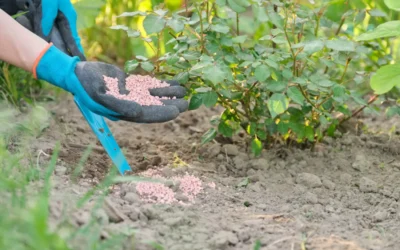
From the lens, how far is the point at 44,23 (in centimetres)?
224

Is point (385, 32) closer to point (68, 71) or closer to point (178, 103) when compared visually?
point (178, 103)

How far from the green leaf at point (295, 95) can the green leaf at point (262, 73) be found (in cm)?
12

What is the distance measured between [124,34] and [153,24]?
1341 millimetres

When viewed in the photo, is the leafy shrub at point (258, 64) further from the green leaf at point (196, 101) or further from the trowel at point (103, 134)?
the trowel at point (103, 134)

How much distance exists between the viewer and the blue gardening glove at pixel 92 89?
197 centimetres

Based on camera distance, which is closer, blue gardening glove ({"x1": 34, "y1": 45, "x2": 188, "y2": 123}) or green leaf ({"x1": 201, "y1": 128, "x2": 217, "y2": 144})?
blue gardening glove ({"x1": 34, "y1": 45, "x2": 188, "y2": 123})

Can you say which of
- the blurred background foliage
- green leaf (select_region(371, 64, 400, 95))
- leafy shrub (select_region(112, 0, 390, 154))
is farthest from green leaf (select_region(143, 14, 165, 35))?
green leaf (select_region(371, 64, 400, 95))

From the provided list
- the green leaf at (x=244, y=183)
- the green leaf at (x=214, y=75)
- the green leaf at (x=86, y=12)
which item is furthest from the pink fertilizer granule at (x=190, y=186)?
the green leaf at (x=86, y=12)

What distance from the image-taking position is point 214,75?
1901 millimetres

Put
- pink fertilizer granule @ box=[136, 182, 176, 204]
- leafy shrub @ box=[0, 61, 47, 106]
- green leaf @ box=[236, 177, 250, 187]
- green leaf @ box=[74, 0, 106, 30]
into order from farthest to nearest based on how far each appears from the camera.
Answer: green leaf @ box=[74, 0, 106, 30] → leafy shrub @ box=[0, 61, 47, 106] → green leaf @ box=[236, 177, 250, 187] → pink fertilizer granule @ box=[136, 182, 176, 204]

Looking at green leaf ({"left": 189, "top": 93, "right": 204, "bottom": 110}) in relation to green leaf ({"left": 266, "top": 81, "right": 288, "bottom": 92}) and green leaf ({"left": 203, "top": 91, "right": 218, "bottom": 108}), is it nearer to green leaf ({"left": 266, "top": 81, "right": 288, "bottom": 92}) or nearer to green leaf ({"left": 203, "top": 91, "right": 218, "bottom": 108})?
green leaf ({"left": 203, "top": 91, "right": 218, "bottom": 108})

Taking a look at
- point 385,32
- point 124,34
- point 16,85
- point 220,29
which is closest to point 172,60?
point 220,29

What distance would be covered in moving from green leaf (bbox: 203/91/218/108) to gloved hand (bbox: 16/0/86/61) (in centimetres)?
50

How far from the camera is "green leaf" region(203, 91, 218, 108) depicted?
208 centimetres
